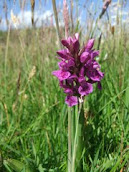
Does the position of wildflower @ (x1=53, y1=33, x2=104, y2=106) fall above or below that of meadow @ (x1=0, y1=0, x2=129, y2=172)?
above

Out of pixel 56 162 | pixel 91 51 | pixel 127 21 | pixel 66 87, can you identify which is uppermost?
pixel 127 21

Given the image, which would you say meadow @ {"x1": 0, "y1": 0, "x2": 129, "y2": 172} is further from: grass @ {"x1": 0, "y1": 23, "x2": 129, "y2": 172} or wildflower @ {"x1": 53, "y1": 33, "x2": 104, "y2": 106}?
wildflower @ {"x1": 53, "y1": 33, "x2": 104, "y2": 106}

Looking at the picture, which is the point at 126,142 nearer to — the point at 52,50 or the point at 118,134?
the point at 118,134

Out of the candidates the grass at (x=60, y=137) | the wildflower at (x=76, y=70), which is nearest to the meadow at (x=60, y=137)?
the grass at (x=60, y=137)

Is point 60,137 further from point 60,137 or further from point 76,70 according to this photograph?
point 76,70

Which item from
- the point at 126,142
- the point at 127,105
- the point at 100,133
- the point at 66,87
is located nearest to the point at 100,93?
the point at 127,105

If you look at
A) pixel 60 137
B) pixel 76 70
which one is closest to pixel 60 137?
pixel 60 137

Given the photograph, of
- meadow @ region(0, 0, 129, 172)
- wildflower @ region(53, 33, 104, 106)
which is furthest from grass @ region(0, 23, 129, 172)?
wildflower @ region(53, 33, 104, 106)

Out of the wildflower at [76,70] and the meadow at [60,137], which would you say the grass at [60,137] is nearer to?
the meadow at [60,137]
